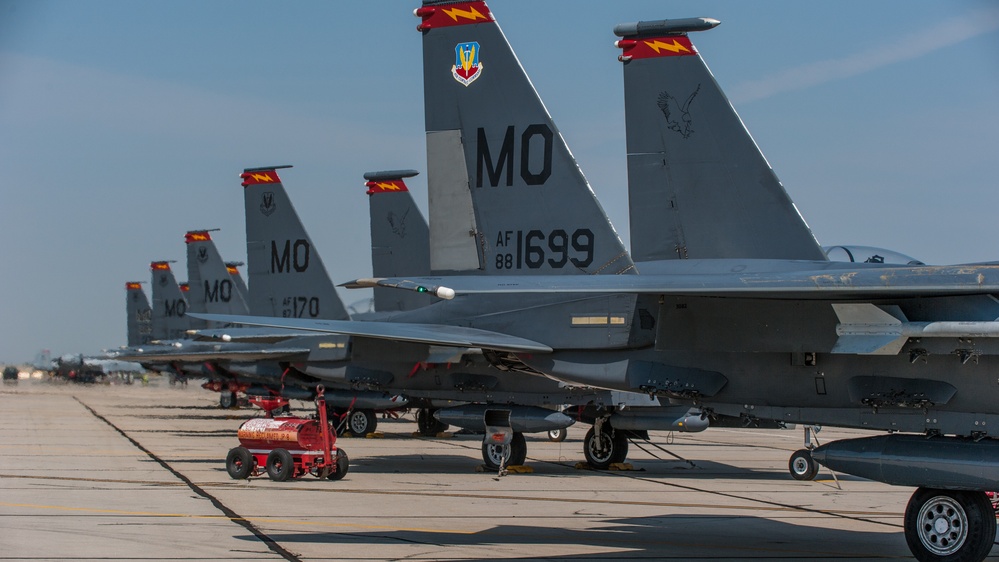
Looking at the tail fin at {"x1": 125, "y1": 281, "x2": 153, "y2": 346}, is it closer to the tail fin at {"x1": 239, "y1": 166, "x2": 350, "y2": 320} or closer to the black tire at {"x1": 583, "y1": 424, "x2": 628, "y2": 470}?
the tail fin at {"x1": 239, "y1": 166, "x2": 350, "y2": 320}

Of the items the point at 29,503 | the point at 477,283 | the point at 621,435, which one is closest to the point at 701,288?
the point at 477,283

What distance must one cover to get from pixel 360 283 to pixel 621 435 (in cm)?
1033

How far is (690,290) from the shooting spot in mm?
8797

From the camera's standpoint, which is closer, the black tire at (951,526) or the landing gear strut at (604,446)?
the black tire at (951,526)

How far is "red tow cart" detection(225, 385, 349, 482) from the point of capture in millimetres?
15602

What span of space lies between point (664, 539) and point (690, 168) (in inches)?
157

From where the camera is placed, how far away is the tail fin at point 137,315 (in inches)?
2103

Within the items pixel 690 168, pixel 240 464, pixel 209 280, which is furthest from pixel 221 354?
pixel 690 168

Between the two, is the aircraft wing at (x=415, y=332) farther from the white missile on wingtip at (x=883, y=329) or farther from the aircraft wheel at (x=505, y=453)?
the aircraft wheel at (x=505, y=453)

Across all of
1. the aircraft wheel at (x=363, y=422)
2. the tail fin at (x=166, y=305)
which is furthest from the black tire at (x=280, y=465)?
the tail fin at (x=166, y=305)

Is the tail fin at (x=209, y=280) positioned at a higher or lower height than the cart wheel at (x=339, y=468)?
higher

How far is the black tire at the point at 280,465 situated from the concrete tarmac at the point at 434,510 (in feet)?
0.88

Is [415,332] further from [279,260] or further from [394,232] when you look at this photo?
[279,260]

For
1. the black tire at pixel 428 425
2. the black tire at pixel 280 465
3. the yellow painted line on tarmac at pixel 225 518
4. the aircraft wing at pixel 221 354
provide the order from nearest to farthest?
the yellow painted line on tarmac at pixel 225 518 < the black tire at pixel 280 465 < the aircraft wing at pixel 221 354 < the black tire at pixel 428 425
